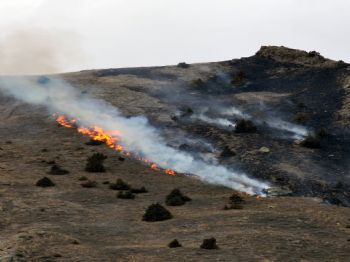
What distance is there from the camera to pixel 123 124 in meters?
70.6

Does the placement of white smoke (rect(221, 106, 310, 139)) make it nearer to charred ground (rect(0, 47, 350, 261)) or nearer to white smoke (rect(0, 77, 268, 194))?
charred ground (rect(0, 47, 350, 261))

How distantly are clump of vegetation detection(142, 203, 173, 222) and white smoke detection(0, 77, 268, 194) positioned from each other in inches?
488

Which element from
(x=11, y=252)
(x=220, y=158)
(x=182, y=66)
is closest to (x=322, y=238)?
(x=11, y=252)

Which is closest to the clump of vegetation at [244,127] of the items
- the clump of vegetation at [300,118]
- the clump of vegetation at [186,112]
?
the clump of vegetation at [186,112]

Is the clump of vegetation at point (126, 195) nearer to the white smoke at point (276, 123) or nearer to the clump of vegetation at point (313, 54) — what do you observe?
the white smoke at point (276, 123)

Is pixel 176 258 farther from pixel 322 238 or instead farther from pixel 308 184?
pixel 308 184

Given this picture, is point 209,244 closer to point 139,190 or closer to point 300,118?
point 139,190

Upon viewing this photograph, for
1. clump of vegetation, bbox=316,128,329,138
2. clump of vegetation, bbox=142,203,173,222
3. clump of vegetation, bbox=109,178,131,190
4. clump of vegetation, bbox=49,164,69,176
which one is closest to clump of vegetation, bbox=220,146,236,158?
clump of vegetation, bbox=109,178,131,190

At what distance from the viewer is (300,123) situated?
7406cm

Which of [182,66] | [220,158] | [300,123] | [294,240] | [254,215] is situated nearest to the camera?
[294,240]

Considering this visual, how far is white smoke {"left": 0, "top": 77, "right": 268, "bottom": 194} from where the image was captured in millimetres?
55000

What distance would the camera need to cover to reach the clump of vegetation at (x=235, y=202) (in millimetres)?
43219

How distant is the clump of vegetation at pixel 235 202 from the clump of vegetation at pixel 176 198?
12.4 ft

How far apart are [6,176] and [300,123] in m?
39.6
